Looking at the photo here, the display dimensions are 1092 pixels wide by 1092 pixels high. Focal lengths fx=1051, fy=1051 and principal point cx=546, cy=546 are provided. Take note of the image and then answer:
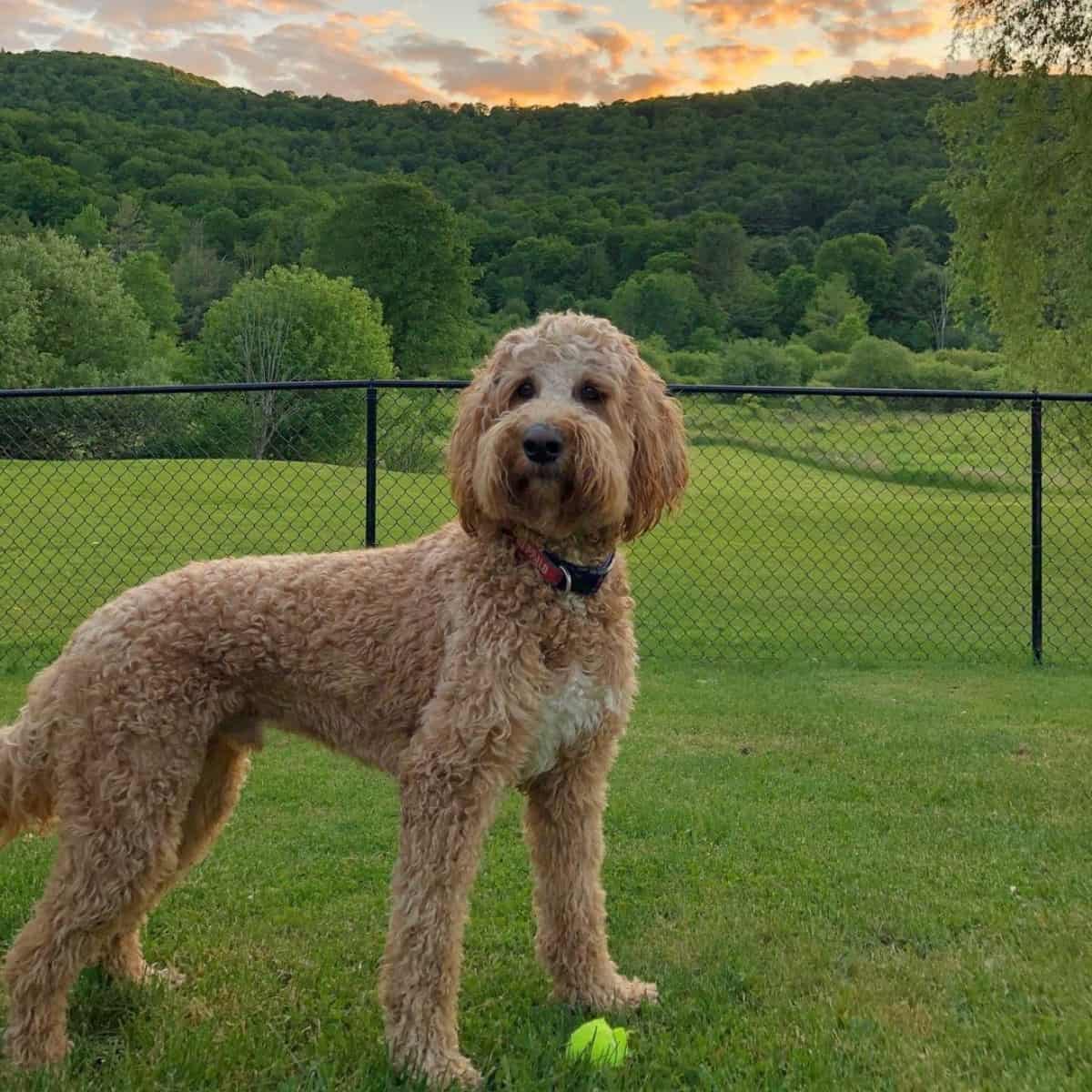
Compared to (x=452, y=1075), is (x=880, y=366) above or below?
above

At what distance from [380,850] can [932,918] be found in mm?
2096

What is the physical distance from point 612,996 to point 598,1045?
0.35 m

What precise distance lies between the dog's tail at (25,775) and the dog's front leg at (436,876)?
40.0 inches

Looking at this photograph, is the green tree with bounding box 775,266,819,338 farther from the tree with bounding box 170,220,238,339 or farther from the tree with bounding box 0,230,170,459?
the tree with bounding box 0,230,170,459

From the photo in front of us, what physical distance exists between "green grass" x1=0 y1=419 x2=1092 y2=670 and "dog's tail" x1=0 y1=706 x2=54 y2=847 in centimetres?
457

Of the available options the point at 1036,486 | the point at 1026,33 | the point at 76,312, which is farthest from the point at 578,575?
the point at 76,312

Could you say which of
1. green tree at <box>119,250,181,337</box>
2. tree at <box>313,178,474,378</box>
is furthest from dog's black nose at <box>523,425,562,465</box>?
green tree at <box>119,250,181,337</box>

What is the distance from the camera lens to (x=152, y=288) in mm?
44594

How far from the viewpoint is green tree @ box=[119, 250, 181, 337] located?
4309 centimetres

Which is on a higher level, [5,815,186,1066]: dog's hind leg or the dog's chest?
the dog's chest

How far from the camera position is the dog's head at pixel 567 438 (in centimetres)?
262

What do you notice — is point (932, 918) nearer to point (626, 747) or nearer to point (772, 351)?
point (626, 747)

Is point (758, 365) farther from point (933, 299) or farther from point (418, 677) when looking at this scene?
point (418, 677)

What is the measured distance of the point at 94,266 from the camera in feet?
128
